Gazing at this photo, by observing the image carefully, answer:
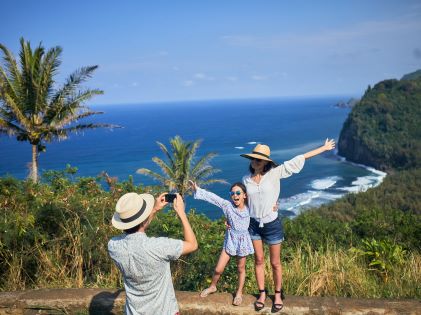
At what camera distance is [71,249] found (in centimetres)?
518

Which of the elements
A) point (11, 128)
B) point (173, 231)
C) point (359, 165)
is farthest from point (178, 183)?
point (359, 165)

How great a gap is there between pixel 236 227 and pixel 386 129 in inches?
4403

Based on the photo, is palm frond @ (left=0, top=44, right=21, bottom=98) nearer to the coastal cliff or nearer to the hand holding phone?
the hand holding phone

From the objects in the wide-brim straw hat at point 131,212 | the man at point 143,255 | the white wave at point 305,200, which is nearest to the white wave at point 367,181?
the white wave at point 305,200

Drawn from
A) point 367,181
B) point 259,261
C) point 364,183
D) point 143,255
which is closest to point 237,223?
point 259,261

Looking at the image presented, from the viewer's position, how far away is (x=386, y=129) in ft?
343

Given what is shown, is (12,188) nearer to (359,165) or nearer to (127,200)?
(127,200)

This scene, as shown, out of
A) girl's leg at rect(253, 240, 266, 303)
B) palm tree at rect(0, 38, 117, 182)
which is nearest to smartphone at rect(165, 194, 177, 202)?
girl's leg at rect(253, 240, 266, 303)

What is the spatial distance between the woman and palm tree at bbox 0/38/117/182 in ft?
37.8

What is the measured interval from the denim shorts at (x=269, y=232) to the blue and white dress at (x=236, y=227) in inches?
2.9

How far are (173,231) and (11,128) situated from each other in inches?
390

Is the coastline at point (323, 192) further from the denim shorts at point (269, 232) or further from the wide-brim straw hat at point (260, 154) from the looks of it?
the wide-brim straw hat at point (260, 154)

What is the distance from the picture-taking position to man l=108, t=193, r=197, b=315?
103 inches

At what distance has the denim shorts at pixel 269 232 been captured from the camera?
370 centimetres
